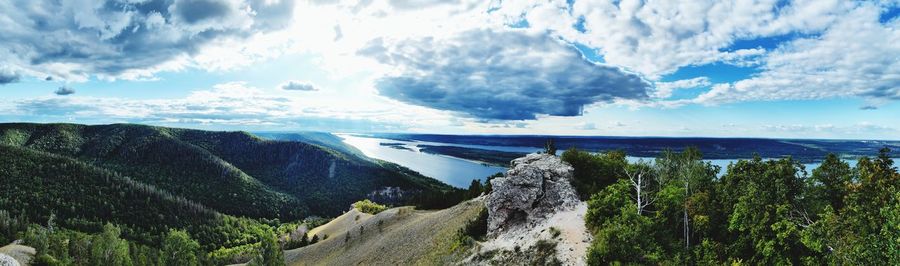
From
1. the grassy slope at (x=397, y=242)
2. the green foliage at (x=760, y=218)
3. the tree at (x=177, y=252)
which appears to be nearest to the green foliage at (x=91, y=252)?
the tree at (x=177, y=252)

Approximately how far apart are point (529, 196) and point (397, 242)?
22.7 metres

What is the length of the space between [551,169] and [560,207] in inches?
230

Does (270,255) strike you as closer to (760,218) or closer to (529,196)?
(529,196)

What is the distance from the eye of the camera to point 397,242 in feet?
206

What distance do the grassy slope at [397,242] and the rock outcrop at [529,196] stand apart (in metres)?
6.97

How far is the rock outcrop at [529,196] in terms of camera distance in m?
47.3

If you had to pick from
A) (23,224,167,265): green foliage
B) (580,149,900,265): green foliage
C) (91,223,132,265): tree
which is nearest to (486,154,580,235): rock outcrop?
(580,149,900,265): green foliage

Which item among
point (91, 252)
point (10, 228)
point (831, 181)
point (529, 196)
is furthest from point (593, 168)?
point (10, 228)

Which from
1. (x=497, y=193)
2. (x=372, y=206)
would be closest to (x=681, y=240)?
(x=497, y=193)

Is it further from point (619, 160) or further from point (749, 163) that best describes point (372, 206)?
point (749, 163)

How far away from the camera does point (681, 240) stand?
37.4 meters

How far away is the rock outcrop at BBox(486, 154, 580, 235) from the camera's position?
155 feet

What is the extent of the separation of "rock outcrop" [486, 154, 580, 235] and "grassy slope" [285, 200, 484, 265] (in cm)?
697

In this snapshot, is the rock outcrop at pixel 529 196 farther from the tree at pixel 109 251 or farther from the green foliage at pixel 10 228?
the green foliage at pixel 10 228
